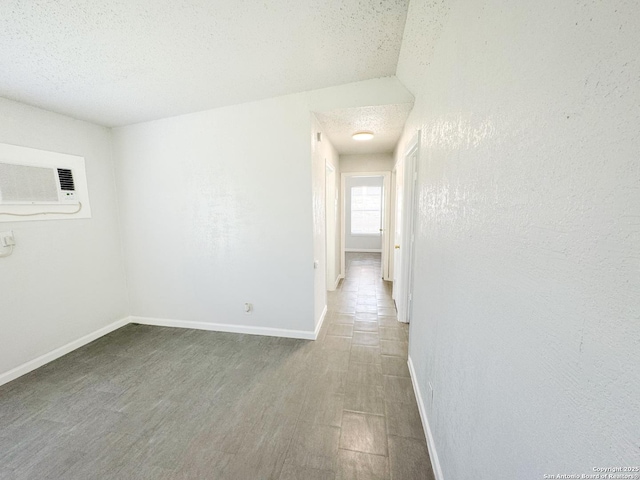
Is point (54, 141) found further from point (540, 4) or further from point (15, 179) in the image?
point (540, 4)

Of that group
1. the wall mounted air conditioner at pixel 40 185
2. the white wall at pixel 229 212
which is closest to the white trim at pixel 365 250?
the white wall at pixel 229 212

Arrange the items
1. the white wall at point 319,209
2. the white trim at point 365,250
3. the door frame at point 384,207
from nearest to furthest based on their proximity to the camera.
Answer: the white wall at point 319,209 < the door frame at point 384,207 < the white trim at point 365,250

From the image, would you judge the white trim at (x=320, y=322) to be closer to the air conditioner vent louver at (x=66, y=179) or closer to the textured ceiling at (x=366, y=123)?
the textured ceiling at (x=366, y=123)

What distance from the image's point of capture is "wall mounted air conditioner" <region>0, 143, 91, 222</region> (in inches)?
89.0

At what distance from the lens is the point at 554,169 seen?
0.57 meters

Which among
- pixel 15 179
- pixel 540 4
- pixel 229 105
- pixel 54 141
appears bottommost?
pixel 15 179

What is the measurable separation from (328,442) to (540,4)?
7.25 ft

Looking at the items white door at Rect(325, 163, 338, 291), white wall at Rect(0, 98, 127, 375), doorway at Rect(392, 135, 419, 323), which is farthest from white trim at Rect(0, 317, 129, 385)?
doorway at Rect(392, 135, 419, 323)

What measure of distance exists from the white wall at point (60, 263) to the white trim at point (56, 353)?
4 centimetres

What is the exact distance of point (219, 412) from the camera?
189 centimetres

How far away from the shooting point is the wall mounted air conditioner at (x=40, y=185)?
2.26 metres

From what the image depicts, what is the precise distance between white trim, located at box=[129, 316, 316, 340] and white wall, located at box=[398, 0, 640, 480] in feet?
6.14

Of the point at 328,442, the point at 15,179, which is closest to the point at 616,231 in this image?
the point at 328,442

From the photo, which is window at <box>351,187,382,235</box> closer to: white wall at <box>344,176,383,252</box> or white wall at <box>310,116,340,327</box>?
white wall at <box>344,176,383,252</box>
